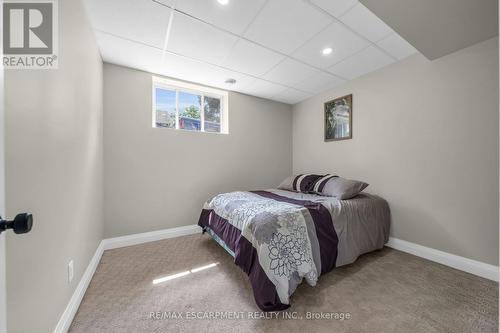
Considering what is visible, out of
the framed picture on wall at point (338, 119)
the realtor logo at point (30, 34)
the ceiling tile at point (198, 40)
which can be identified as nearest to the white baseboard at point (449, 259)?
the framed picture on wall at point (338, 119)

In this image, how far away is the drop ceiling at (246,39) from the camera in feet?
5.27

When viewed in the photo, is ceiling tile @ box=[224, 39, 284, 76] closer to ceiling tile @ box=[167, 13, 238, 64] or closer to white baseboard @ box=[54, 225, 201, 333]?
ceiling tile @ box=[167, 13, 238, 64]

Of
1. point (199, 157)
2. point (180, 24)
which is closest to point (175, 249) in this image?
point (199, 157)

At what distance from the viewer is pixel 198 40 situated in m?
1.98

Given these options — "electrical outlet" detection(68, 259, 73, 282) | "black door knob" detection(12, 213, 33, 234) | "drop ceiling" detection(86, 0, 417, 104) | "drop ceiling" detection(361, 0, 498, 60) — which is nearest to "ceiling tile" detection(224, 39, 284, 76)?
"drop ceiling" detection(86, 0, 417, 104)

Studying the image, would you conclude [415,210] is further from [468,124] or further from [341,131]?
[341,131]

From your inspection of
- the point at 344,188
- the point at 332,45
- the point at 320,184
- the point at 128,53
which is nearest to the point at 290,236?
the point at 344,188

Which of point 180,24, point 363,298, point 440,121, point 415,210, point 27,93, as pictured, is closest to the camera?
point 27,93

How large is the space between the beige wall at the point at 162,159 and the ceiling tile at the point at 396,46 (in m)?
2.03

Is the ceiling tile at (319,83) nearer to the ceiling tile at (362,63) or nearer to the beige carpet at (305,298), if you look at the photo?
the ceiling tile at (362,63)

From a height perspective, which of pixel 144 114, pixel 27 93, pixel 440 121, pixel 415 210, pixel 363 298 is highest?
pixel 144 114

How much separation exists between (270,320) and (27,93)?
6.21 feet

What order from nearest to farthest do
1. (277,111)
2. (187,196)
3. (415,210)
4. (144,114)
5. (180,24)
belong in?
(180,24) → (415,210) → (144,114) → (187,196) → (277,111)

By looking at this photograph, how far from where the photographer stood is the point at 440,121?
2.08 meters
